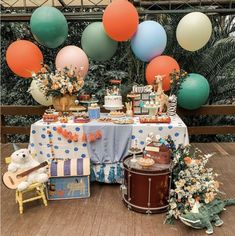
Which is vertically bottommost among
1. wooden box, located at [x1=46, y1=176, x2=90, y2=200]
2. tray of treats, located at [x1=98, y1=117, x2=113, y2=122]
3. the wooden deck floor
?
the wooden deck floor

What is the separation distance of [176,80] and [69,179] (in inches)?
81.2

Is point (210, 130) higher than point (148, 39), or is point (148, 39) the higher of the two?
point (148, 39)

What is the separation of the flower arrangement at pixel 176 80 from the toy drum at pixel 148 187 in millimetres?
1552

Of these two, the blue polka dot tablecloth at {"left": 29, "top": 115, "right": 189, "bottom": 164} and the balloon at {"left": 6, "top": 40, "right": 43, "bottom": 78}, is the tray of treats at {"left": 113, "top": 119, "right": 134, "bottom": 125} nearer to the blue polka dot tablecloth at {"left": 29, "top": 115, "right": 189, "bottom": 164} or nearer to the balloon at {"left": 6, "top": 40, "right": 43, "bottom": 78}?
the blue polka dot tablecloth at {"left": 29, "top": 115, "right": 189, "bottom": 164}

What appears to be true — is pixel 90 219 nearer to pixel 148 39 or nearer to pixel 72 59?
pixel 72 59

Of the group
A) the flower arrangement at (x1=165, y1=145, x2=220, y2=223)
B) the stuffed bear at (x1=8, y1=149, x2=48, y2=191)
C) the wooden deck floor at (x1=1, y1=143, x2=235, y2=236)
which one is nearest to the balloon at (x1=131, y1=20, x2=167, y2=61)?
the flower arrangement at (x1=165, y1=145, x2=220, y2=223)

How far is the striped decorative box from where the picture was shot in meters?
3.10

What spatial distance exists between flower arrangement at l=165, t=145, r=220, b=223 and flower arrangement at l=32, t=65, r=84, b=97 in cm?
159

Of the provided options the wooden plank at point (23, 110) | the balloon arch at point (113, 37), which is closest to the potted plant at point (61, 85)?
Result: the balloon arch at point (113, 37)

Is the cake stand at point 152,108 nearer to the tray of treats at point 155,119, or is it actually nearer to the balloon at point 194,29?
the tray of treats at point 155,119

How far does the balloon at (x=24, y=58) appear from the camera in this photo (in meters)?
3.96

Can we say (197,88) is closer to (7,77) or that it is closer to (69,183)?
(69,183)

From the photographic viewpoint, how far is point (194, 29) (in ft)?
12.5

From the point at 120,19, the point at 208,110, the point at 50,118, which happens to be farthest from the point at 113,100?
the point at 208,110
